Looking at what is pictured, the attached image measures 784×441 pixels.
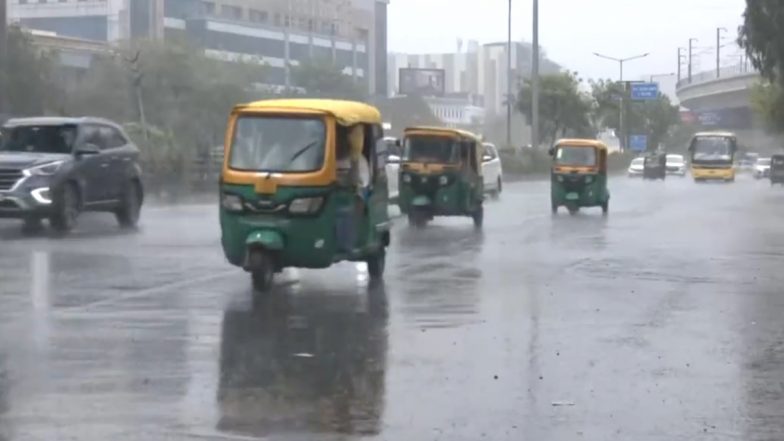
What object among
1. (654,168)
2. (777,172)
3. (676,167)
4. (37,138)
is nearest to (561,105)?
(654,168)

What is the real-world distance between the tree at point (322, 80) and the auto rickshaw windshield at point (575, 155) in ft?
→ 95.5

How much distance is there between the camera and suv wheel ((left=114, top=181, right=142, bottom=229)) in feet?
91.4

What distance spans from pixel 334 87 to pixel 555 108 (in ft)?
86.0

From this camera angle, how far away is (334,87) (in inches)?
2773

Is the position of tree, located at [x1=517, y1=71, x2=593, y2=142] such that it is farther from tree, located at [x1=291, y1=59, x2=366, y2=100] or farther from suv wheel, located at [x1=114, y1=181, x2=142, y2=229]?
suv wheel, located at [x1=114, y1=181, x2=142, y2=229]

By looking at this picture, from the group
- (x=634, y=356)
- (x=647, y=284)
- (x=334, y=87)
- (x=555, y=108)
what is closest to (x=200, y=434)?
(x=634, y=356)

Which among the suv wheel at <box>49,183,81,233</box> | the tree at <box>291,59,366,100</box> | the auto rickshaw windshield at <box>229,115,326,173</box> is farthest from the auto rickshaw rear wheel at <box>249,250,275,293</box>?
the tree at <box>291,59,366,100</box>

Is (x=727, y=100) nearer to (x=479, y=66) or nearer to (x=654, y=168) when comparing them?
(x=654, y=168)

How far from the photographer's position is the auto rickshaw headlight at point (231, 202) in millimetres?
16891

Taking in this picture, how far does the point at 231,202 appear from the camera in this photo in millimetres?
16969

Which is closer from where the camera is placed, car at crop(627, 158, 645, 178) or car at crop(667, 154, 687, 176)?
car at crop(627, 158, 645, 178)

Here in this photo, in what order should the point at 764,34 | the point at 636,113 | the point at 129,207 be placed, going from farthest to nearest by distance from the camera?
the point at 636,113 < the point at 764,34 < the point at 129,207

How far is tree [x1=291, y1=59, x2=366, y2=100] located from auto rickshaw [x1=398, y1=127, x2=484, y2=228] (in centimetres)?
3759

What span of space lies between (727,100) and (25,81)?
209 feet
